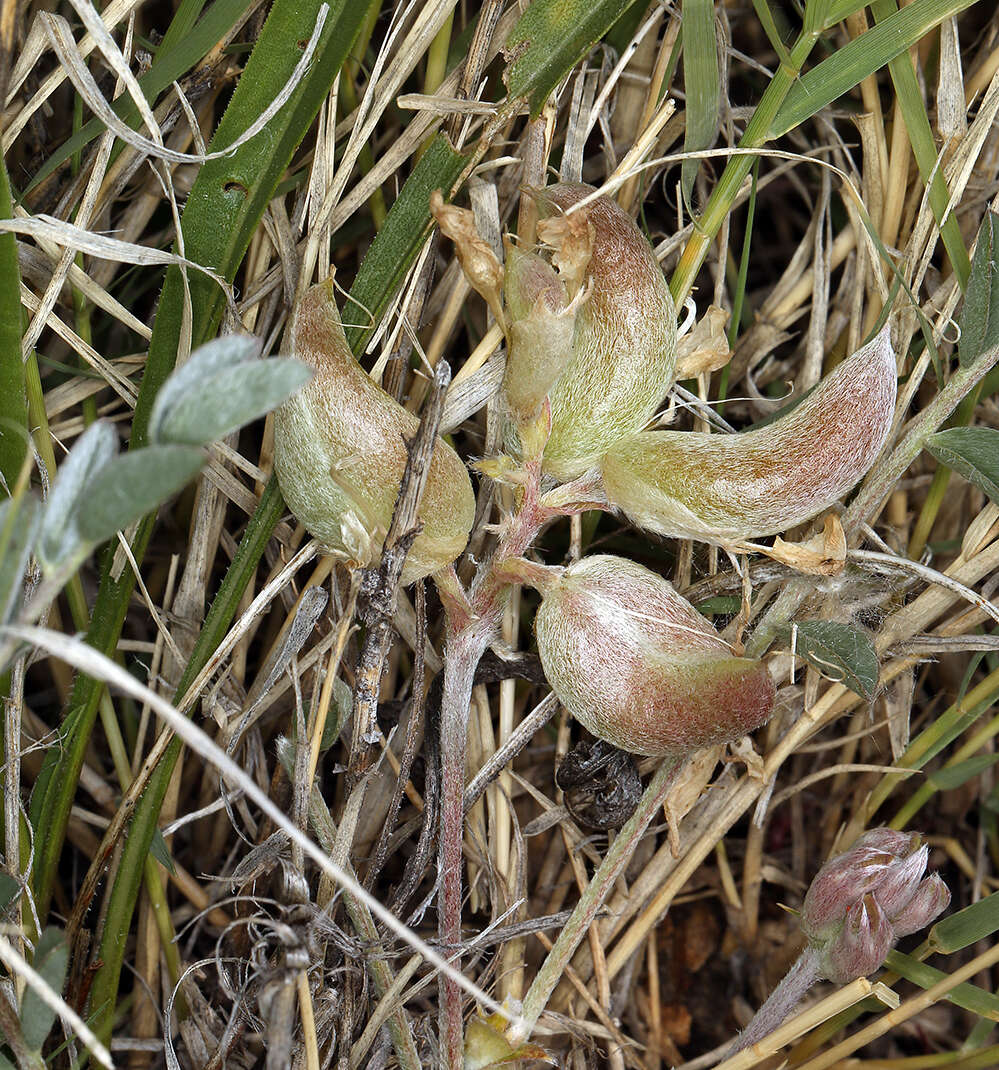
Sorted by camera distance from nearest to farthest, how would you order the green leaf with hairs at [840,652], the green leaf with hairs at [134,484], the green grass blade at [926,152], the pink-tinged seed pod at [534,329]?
the green leaf with hairs at [134,484], the pink-tinged seed pod at [534,329], the green leaf with hairs at [840,652], the green grass blade at [926,152]

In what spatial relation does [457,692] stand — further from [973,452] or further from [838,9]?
[838,9]

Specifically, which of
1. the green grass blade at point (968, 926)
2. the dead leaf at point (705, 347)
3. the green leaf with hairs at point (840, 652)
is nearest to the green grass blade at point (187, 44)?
the dead leaf at point (705, 347)

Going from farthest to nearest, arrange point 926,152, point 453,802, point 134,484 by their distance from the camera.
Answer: point 926,152 < point 453,802 < point 134,484

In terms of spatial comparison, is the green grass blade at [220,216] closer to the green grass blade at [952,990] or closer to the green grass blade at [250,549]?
the green grass blade at [250,549]

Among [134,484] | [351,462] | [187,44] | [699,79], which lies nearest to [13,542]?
[134,484]

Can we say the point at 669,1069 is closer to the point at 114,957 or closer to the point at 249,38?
the point at 114,957
